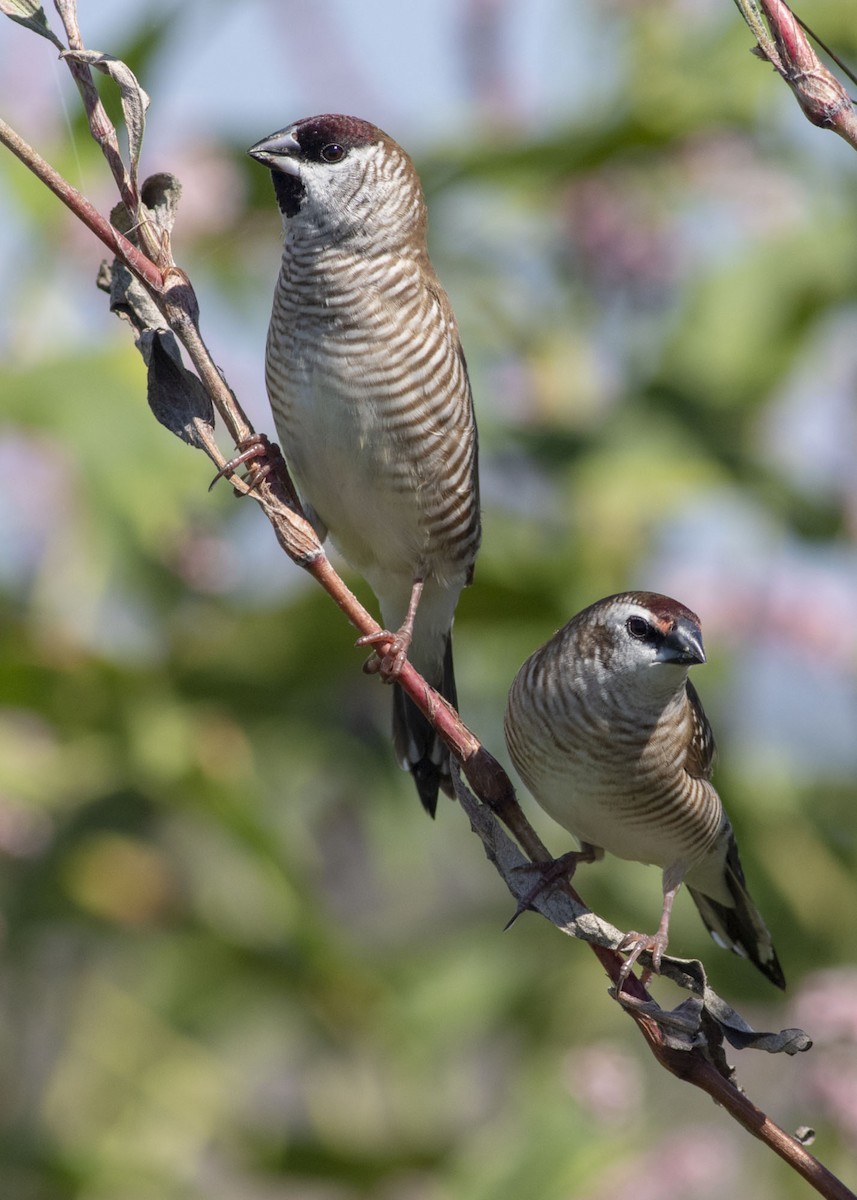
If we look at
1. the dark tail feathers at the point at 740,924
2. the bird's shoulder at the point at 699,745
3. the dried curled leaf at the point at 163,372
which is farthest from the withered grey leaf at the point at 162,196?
the dark tail feathers at the point at 740,924

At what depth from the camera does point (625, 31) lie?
211 inches

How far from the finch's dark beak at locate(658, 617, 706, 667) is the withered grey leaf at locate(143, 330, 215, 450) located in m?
1.04

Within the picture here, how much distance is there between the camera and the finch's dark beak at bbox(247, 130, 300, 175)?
10.0ft

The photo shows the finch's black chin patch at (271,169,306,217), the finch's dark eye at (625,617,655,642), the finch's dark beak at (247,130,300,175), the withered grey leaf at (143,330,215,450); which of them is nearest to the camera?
the withered grey leaf at (143,330,215,450)

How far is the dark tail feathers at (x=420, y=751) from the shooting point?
3.27 meters

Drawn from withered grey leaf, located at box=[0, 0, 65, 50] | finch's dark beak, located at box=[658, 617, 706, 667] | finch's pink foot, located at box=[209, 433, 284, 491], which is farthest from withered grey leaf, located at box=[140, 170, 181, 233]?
finch's dark beak, located at box=[658, 617, 706, 667]

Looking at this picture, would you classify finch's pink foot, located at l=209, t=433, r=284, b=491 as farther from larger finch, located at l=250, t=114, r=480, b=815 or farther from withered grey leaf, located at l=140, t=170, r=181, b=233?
withered grey leaf, located at l=140, t=170, r=181, b=233

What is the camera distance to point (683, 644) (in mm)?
2609

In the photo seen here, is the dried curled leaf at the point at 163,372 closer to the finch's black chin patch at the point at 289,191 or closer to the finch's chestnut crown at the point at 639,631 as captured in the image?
the finch's chestnut crown at the point at 639,631

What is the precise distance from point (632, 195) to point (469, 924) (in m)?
2.61

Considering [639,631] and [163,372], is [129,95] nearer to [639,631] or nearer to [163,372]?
[163,372]

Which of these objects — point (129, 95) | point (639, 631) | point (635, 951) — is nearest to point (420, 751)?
point (639, 631)

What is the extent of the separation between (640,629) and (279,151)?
1245mm

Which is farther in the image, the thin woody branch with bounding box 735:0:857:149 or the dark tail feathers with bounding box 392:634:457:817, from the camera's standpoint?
the dark tail feathers with bounding box 392:634:457:817
